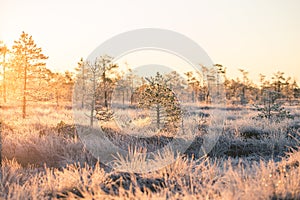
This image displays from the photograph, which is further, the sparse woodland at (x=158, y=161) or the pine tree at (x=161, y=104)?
the pine tree at (x=161, y=104)

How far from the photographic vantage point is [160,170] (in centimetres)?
498

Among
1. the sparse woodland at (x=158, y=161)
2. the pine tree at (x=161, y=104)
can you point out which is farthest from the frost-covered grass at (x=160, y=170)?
the pine tree at (x=161, y=104)

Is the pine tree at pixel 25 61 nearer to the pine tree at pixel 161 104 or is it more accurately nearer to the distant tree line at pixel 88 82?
the distant tree line at pixel 88 82

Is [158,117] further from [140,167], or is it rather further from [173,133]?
[140,167]

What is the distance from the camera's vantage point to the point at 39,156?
7.50 m

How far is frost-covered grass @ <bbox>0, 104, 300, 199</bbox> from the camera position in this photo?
369 centimetres

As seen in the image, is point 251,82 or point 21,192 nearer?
point 21,192

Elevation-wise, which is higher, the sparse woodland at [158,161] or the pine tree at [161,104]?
the pine tree at [161,104]

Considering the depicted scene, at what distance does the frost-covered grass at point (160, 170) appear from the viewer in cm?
369

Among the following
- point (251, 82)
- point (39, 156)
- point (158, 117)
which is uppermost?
point (251, 82)

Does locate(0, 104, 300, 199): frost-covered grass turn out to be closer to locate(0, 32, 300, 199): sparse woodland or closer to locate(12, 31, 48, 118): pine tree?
locate(0, 32, 300, 199): sparse woodland

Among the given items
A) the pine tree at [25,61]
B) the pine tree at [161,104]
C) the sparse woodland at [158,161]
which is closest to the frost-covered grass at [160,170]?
the sparse woodland at [158,161]

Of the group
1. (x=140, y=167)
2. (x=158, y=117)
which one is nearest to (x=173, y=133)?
(x=158, y=117)

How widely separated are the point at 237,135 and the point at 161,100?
3107 mm
